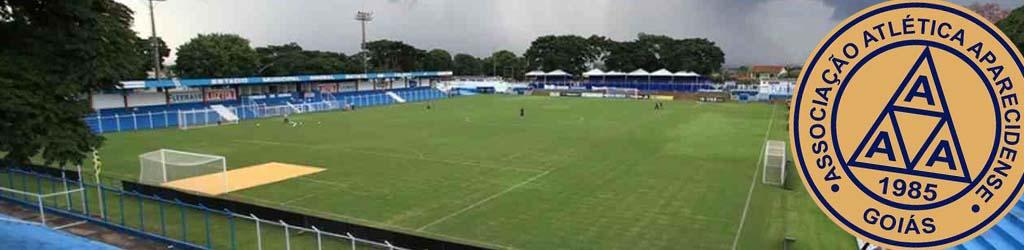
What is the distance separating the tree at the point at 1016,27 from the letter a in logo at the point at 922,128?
46448 millimetres

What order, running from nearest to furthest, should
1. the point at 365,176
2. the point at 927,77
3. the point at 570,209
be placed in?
the point at 927,77, the point at 570,209, the point at 365,176

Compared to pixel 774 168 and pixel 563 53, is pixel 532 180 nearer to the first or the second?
pixel 774 168

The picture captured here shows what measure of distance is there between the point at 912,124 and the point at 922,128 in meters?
0.04

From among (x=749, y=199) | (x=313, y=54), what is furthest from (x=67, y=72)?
(x=313, y=54)

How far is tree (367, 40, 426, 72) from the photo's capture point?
134250 mm

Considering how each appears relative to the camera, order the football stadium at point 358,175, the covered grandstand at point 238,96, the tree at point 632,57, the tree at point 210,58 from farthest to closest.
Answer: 1. the tree at point 632,57
2. the tree at point 210,58
3. the covered grandstand at point 238,96
4. the football stadium at point 358,175

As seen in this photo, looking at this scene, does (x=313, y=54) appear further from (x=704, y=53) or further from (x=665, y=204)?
(x=665, y=204)

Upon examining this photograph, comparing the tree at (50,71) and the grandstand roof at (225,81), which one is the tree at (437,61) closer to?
the grandstand roof at (225,81)

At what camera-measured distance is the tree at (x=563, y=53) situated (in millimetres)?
142750

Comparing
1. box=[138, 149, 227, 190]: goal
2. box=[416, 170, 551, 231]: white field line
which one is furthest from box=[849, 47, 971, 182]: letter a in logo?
box=[138, 149, 227, 190]: goal

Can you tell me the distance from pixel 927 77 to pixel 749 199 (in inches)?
840

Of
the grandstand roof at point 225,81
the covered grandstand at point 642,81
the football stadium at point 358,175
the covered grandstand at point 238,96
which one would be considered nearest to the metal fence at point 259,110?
the covered grandstand at point 238,96

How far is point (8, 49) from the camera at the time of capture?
51.3 ft

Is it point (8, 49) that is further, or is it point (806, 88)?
point (8, 49)
